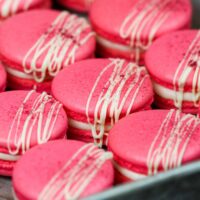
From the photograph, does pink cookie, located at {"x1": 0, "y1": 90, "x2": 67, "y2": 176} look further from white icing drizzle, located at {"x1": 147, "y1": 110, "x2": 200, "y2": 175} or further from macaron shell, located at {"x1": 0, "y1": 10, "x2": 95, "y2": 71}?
white icing drizzle, located at {"x1": 147, "y1": 110, "x2": 200, "y2": 175}

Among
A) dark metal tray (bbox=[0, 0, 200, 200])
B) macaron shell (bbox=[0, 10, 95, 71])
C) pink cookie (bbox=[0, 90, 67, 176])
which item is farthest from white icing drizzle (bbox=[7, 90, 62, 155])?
dark metal tray (bbox=[0, 0, 200, 200])

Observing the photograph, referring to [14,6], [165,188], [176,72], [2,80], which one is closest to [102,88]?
[176,72]

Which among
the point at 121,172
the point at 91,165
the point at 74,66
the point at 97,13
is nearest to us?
the point at 91,165

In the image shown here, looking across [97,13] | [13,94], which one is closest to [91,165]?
[13,94]

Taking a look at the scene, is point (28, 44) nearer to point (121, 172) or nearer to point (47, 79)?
point (47, 79)

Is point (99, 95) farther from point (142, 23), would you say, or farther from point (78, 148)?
point (142, 23)

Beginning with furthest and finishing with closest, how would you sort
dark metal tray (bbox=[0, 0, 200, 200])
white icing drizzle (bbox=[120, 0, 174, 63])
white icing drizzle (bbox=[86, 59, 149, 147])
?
white icing drizzle (bbox=[120, 0, 174, 63]) → white icing drizzle (bbox=[86, 59, 149, 147]) → dark metal tray (bbox=[0, 0, 200, 200])
